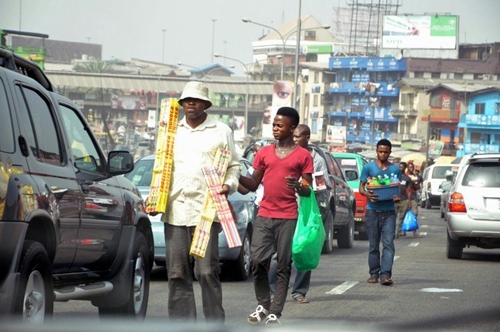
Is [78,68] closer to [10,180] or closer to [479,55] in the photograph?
[479,55]

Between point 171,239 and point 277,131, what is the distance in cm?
190

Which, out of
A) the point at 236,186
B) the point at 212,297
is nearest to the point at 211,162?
the point at 236,186

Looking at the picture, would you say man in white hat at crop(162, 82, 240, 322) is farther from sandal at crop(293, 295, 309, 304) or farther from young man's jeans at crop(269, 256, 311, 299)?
sandal at crop(293, 295, 309, 304)

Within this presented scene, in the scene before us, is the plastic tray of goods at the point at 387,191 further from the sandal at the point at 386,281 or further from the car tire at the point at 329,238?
the car tire at the point at 329,238

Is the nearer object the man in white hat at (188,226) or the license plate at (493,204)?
the man in white hat at (188,226)

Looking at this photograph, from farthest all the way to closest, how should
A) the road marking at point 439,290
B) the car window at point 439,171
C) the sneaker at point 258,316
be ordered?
the car window at point 439,171 → the road marking at point 439,290 → the sneaker at point 258,316

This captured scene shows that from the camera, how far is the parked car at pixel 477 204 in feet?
54.4

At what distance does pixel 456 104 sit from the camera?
380ft

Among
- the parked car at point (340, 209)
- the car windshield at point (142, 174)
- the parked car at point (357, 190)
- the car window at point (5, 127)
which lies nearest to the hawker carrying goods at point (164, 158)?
the car window at point (5, 127)

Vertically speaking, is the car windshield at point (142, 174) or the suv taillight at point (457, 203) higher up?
the car windshield at point (142, 174)

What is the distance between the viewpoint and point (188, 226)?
762 centimetres

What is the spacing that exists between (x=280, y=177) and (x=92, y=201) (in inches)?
82.2

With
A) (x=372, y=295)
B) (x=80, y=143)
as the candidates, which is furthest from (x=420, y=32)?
(x=80, y=143)

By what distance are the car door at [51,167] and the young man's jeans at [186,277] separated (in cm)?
82
